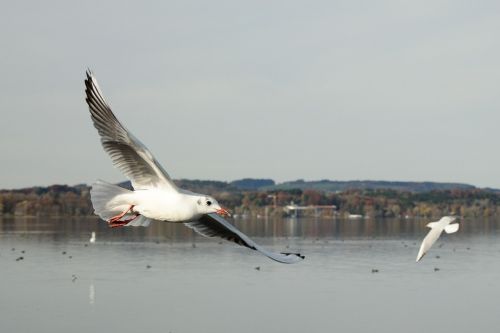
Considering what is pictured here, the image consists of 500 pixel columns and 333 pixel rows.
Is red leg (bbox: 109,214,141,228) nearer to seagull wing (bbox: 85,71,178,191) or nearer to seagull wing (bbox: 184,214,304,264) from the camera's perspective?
seagull wing (bbox: 85,71,178,191)

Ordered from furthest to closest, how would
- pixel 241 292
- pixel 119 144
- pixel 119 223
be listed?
pixel 241 292 < pixel 119 144 < pixel 119 223

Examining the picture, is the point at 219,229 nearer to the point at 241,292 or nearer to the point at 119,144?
the point at 119,144

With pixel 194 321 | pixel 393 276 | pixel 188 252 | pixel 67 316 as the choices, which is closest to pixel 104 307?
pixel 67 316

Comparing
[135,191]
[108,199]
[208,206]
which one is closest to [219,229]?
[135,191]

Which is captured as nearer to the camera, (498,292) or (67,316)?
(67,316)

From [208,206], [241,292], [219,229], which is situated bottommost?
[241,292]

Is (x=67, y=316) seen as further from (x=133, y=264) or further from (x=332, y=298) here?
(x=133, y=264)

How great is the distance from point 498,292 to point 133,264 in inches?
986

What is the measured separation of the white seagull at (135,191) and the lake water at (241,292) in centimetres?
2489

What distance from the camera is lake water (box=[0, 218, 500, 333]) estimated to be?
37.4 metres

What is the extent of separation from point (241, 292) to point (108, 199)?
35403 millimetres

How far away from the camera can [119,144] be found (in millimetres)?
10969

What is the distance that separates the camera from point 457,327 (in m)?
37.8

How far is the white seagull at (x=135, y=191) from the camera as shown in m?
10.5
